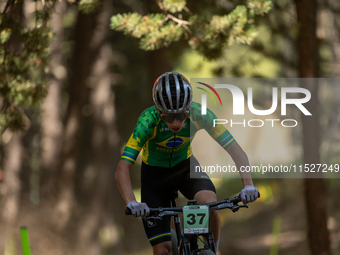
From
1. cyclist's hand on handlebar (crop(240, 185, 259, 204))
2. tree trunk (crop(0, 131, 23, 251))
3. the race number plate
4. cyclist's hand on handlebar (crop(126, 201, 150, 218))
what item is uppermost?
cyclist's hand on handlebar (crop(240, 185, 259, 204))

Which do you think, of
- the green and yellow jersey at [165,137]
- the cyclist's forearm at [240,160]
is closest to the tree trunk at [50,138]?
the green and yellow jersey at [165,137]

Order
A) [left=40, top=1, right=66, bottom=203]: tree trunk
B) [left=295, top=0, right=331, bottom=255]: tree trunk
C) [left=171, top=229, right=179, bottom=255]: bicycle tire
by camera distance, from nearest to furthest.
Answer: [left=171, top=229, right=179, bottom=255]: bicycle tire → [left=295, top=0, right=331, bottom=255]: tree trunk → [left=40, top=1, right=66, bottom=203]: tree trunk

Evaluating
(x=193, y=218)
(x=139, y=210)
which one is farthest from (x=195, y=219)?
(x=139, y=210)

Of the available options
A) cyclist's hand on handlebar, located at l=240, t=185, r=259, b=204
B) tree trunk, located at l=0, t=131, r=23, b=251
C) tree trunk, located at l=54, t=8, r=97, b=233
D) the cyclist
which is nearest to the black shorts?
the cyclist

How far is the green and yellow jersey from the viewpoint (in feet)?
11.2

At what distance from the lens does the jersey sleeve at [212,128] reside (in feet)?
11.4

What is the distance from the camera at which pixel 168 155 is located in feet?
12.5

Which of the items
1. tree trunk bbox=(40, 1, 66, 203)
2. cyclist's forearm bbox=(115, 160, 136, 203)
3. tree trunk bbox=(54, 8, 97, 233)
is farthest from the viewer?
tree trunk bbox=(40, 1, 66, 203)

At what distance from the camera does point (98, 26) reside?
428 inches

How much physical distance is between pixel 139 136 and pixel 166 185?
24.1 inches

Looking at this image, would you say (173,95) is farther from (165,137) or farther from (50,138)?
(50,138)

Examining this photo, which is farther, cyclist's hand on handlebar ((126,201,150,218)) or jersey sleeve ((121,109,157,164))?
jersey sleeve ((121,109,157,164))

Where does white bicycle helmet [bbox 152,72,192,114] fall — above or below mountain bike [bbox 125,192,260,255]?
above

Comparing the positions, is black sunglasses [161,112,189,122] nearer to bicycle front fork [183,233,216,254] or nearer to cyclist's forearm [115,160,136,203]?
cyclist's forearm [115,160,136,203]
